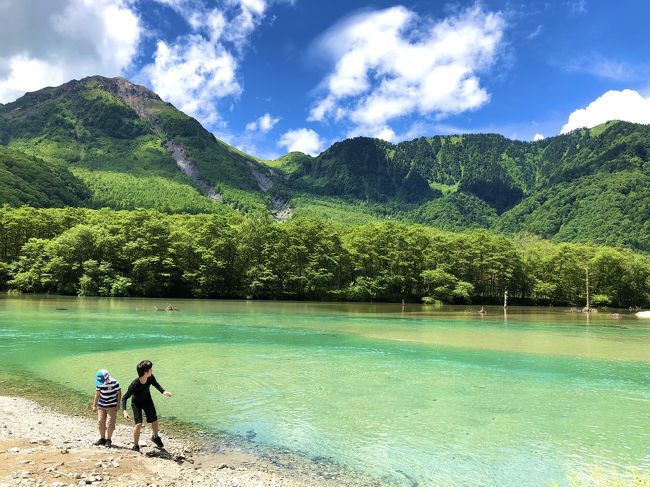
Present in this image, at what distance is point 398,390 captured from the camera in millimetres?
19078

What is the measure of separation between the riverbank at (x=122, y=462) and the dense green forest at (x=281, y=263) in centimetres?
7914

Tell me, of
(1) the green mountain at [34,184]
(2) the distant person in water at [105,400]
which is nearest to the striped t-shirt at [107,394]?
(2) the distant person in water at [105,400]

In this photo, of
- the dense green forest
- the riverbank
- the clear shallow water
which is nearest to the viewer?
the riverbank

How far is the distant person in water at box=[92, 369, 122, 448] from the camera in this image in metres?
10.8

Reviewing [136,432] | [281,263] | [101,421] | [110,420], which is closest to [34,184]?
[281,263]

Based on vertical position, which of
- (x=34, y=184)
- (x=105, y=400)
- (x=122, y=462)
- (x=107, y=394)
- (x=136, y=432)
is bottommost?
(x=122, y=462)

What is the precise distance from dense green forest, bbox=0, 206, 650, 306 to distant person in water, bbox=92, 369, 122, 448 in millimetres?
80310

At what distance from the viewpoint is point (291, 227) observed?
10300cm

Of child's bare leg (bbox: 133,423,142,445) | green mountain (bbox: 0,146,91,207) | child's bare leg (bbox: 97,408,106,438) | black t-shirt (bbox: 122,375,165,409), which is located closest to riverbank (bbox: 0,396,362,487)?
child's bare leg (bbox: 133,423,142,445)

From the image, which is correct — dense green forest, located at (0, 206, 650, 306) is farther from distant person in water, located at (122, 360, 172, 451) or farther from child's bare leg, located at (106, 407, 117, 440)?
distant person in water, located at (122, 360, 172, 451)

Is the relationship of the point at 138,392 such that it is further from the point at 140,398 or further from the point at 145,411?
the point at 145,411

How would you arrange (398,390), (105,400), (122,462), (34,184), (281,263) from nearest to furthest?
1. (122,462)
2. (105,400)
3. (398,390)
4. (281,263)
5. (34,184)

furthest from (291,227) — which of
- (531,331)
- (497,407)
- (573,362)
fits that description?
(497,407)

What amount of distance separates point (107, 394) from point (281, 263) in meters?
87.6
